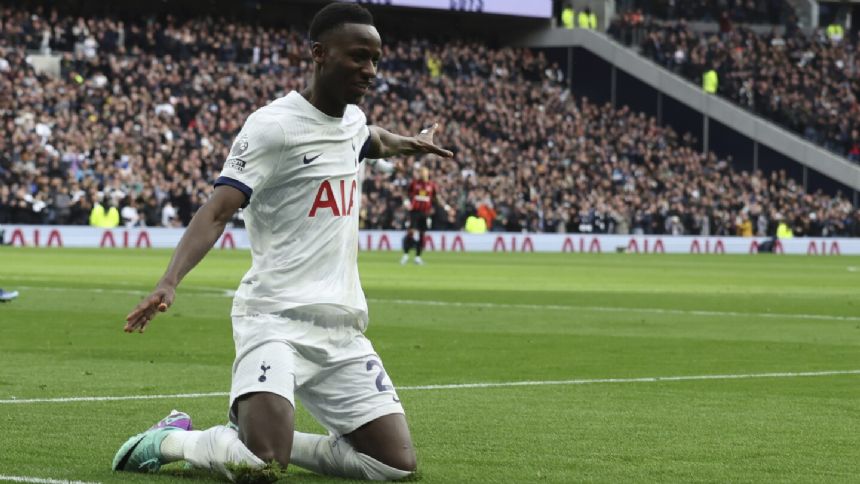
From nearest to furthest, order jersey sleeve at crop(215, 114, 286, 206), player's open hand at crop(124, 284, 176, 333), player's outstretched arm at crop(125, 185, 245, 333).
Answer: player's open hand at crop(124, 284, 176, 333) < player's outstretched arm at crop(125, 185, 245, 333) < jersey sleeve at crop(215, 114, 286, 206)

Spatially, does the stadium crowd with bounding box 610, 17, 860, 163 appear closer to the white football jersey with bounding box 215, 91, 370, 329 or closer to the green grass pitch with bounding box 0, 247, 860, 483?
the green grass pitch with bounding box 0, 247, 860, 483

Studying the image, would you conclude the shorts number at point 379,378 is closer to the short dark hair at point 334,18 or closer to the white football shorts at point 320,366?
the white football shorts at point 320,366

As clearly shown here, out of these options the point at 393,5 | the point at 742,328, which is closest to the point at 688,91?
the point at 393,5

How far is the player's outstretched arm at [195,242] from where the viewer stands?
6574 millimetres

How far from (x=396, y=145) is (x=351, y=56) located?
1116 mm

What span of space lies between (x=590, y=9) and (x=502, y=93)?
10.8 m

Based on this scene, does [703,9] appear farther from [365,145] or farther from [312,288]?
[312,288]

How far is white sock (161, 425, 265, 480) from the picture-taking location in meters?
7.01

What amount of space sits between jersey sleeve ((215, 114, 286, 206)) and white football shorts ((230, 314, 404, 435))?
0.60 meters

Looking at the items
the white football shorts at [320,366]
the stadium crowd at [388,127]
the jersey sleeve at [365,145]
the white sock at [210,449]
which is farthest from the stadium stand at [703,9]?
the white sock at [210,449]

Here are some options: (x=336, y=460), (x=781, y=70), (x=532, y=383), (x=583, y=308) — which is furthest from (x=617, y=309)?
(x=781, y=70)

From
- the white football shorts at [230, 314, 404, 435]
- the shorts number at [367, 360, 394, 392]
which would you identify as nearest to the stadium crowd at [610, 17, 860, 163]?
the shorts number at [367, 360, 394, 392]

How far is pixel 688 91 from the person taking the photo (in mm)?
69875

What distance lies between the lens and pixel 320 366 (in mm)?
7445
